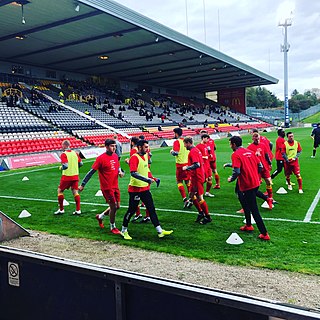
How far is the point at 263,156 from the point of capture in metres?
9.27

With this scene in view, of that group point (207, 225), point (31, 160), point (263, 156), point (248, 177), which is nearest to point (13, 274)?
point (248, 177)

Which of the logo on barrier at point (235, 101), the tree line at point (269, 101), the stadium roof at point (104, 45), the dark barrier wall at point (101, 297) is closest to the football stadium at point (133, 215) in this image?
the dark barrier wall at point (101, 297)

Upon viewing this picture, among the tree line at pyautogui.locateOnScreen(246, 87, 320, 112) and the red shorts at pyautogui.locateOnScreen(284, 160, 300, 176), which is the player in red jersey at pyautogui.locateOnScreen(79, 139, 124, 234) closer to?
the red shorts at pyautogui.locateOnScreen(284, 160, 300, 176)

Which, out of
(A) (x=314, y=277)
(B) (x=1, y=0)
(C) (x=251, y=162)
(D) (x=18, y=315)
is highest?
(B) (x=1, y=0)

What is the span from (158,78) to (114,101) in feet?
31.5

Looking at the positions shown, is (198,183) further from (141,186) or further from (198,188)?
(141,186)

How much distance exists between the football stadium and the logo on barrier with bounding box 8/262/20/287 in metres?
0.01

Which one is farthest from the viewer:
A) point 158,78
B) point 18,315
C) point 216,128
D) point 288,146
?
point 158,78

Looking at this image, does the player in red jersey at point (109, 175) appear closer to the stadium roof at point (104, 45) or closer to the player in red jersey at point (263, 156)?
the player in red jersey at point (263, 156)

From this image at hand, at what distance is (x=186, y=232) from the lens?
7.34 m

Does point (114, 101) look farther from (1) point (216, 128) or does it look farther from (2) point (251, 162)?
(2) point (251, 162)

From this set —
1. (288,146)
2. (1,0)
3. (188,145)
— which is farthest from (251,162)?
(1,0)

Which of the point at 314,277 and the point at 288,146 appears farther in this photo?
the point at 288,146

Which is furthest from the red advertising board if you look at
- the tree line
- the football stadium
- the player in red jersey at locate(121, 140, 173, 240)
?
the tree line
